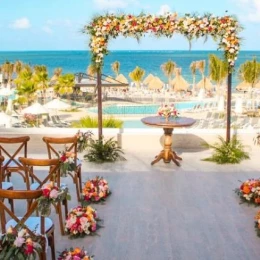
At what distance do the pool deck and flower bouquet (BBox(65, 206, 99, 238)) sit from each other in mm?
82

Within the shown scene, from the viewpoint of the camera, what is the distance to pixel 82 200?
626 centimetres

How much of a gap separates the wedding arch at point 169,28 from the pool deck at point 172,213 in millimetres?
1790

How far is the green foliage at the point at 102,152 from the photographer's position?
8516 mm

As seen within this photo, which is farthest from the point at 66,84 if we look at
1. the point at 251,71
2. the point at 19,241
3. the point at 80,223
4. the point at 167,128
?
the point at 19,241

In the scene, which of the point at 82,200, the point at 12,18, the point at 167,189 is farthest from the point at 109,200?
the point at 12,18

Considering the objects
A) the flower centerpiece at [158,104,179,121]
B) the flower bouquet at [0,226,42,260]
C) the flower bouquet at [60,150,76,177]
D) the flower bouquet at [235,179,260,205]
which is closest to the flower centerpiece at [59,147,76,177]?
the flower bouquet at [60,150,76,177]

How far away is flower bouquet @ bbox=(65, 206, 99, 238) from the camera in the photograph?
5.06m

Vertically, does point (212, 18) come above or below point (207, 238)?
above

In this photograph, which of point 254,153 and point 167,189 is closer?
point 167,189

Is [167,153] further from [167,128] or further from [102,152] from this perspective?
A: [102,152]

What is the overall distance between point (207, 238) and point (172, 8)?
4.34 metres

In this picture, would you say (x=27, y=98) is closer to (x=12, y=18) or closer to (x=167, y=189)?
(x=167, y=189)

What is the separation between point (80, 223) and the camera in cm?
507

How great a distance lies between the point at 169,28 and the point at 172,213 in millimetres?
3413
